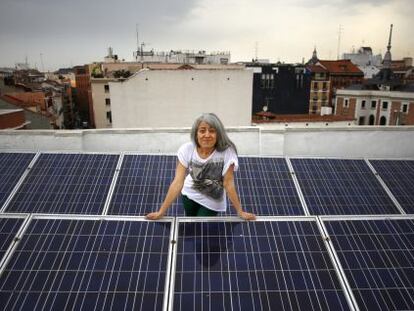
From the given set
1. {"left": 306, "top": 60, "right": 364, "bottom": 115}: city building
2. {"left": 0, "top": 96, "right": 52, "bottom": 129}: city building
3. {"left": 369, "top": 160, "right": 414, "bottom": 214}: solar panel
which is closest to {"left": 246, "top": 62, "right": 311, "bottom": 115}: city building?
{"left": 306, "top": 60, "right": 364, "bottom": 115}: city building

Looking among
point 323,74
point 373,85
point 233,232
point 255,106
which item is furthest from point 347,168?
point 323,74

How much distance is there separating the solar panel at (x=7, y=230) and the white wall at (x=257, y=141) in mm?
5589

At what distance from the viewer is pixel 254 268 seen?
3465 mm

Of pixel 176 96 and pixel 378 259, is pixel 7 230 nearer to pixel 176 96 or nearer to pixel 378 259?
pixel 378 259

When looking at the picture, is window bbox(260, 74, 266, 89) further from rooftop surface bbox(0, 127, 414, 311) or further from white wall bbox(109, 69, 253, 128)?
rooftop surface bbox(0, 127, 414, 311)

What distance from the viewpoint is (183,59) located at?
51.5 m

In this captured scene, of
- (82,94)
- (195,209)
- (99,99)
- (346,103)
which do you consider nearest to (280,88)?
(346,103)

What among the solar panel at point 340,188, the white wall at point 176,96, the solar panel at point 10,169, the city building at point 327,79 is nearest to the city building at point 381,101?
the city building at point 327,79

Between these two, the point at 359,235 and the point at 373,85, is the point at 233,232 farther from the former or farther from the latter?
the point at 373,85

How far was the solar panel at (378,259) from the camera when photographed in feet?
10.5

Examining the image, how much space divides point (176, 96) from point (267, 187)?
16697 millimetres

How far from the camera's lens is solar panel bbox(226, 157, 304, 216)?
24.9 feet

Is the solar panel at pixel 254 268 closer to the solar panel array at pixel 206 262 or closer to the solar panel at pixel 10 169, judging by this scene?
the solar panel array at pixel 206 262

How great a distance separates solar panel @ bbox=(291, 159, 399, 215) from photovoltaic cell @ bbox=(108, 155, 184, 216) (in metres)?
3.16
